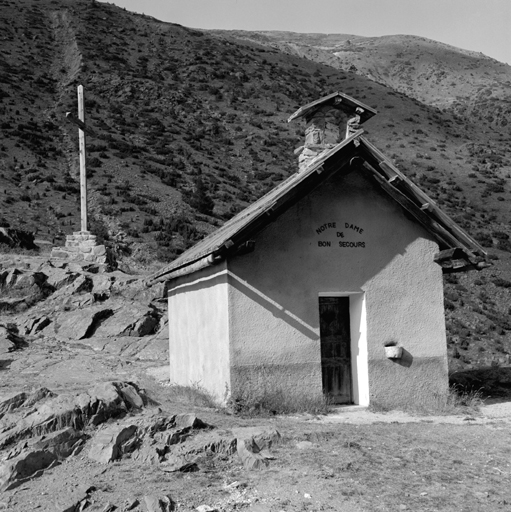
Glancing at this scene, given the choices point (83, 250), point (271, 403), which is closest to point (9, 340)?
point (83, 250)

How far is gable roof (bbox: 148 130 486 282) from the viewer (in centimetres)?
1062

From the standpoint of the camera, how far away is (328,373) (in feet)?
39.0

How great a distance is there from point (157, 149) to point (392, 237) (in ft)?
116

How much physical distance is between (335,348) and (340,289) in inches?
49.7

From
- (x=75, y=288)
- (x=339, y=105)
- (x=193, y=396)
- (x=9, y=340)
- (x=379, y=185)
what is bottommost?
(x=193, y=396)

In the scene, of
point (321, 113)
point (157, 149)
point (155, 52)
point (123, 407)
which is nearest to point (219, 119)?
point (157, 149)

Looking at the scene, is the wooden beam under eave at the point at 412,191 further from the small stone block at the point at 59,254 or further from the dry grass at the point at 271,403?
the small stone block at the point at 59,254

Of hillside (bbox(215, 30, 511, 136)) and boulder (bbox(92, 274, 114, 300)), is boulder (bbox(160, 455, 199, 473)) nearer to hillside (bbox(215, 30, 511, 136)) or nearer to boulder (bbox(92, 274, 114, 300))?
boulder (bbox(92, 274, 114, 300))

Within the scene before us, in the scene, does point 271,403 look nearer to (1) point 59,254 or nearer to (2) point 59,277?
(2) point 59,277

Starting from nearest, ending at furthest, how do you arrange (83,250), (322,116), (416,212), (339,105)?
(416,212), (339,105), (322,116), (83,250)

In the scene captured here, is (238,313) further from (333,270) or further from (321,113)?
(321,113)

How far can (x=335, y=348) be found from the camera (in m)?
12.0

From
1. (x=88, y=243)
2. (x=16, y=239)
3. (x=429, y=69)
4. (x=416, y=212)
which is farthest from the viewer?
(x=429, y=69)

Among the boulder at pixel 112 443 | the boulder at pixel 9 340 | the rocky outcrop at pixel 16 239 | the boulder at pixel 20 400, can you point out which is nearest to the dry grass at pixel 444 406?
the boulder at pixel 112 443
